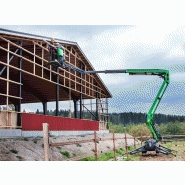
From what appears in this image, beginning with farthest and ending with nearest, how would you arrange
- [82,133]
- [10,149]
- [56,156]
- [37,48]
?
[82,133], [37,48], [56,156], [10,149]

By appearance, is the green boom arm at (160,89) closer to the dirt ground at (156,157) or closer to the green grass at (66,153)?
the dirt ground at (156,157)

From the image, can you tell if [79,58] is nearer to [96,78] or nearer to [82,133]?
[96,78]

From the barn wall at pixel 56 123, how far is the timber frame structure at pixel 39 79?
55 cm

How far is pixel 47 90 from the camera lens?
2784cm

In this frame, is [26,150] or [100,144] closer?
[26,150]

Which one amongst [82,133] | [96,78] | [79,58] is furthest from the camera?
[96,78]

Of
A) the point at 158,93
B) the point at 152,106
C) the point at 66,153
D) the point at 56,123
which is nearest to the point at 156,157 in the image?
the point at 152,106

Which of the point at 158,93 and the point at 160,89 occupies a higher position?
the point at 160,89

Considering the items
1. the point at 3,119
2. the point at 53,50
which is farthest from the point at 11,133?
the point at 53,50

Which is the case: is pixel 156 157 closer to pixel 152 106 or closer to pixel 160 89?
pixel 152 106

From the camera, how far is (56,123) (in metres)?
20.6

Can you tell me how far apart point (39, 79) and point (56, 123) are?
467 cm

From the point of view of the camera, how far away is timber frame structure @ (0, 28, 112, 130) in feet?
55.7

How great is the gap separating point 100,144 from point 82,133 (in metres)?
5.40
